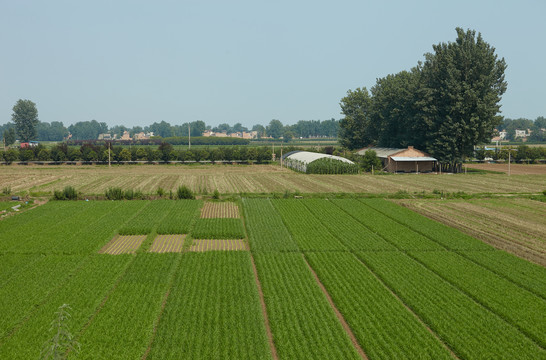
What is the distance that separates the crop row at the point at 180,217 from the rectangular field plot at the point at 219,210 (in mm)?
736

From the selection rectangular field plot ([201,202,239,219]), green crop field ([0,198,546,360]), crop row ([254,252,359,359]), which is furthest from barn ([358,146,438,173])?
crop row ([254,252,359,359])

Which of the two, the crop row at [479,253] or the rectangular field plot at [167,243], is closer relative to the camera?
the crop row at [479,253]

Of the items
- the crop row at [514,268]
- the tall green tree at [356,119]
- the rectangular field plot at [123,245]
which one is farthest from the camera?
the tall green tree at [356,119]

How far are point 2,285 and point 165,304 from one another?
7753 mm

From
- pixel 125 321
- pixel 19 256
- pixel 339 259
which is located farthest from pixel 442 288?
pixel 19 256

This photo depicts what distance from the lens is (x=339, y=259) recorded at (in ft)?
75.4

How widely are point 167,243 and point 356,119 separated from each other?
80441 millimetres

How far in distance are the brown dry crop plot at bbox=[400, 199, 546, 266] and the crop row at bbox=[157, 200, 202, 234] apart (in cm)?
1945

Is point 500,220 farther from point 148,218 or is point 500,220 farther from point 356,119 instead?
point 356,119

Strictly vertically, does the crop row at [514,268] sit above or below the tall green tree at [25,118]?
below

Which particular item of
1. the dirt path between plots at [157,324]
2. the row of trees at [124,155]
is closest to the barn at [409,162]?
the row of trees at [124,155]

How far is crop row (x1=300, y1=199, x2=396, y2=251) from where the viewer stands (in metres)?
25.8

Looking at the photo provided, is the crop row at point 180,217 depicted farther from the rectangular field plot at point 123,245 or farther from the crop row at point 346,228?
the crop row at point 346,228

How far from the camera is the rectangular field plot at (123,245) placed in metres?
24.6
